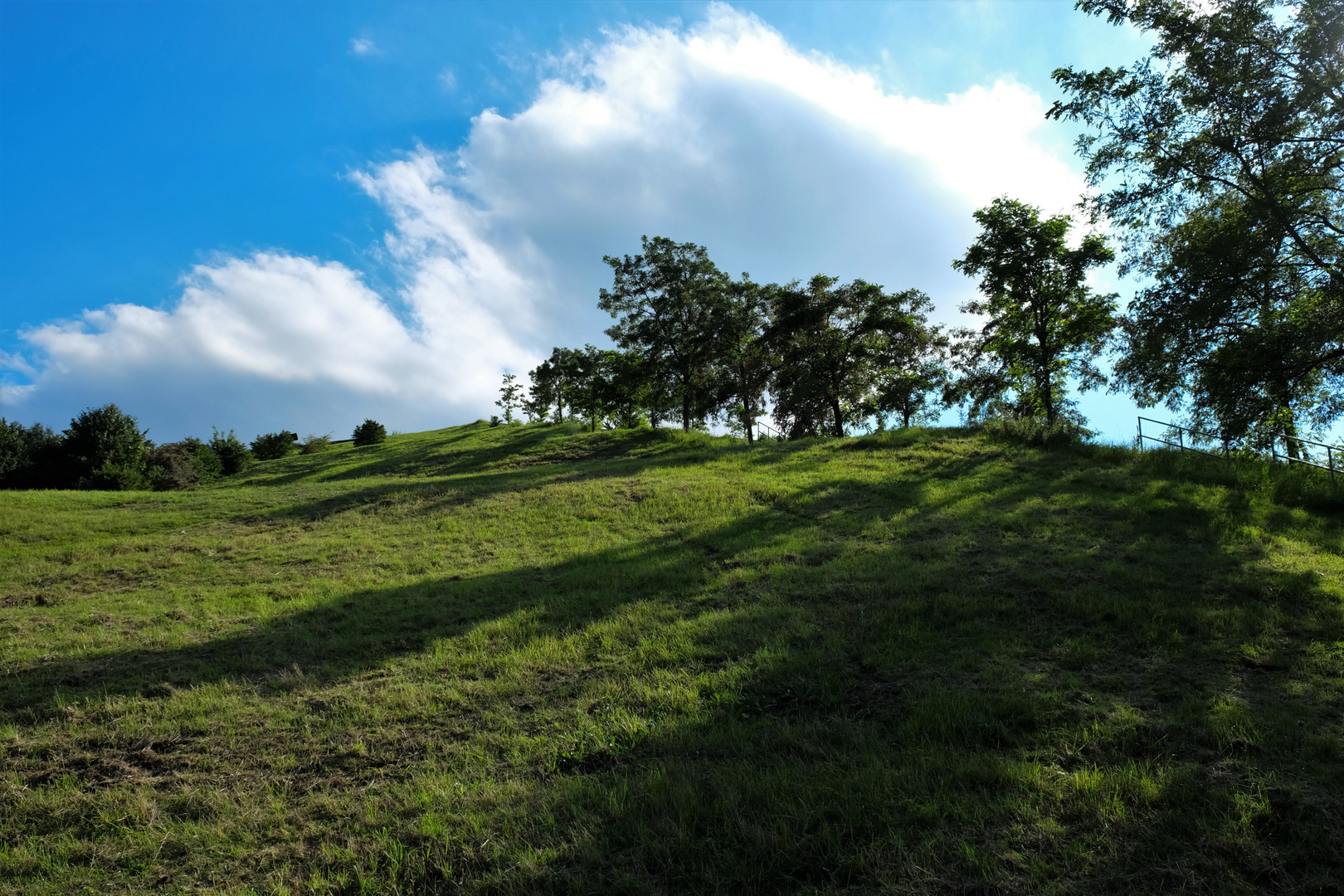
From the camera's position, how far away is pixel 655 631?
881cm

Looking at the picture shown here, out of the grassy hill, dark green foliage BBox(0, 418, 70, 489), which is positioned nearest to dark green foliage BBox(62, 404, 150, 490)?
dark green foliage BBox(0, 418, 70, 489)

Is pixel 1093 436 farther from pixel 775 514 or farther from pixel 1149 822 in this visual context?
pixel 1149 822

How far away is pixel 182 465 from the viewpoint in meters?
37.9

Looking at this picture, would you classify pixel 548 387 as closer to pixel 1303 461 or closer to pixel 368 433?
pixel 368 433

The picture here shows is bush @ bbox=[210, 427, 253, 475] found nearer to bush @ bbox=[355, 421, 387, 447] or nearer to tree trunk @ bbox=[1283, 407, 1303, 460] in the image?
bush @ bbox=[355, 421, 387, 447]

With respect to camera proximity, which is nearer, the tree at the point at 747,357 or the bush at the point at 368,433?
the tree at the point at 747,357

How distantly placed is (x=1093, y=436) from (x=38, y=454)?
172 ft

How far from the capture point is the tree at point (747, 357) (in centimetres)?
4038

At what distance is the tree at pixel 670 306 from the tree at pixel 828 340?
5.51 meters

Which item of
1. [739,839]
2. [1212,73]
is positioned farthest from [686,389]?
[739,839]

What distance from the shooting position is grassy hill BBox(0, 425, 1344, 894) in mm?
4207

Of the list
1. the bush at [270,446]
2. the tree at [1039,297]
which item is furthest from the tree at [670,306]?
the bush at [270,446]

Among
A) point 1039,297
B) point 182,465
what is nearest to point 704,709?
point 1039,297

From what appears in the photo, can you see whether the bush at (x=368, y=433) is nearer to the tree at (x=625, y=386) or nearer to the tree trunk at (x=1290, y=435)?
the tree at (x=625, y=386)
